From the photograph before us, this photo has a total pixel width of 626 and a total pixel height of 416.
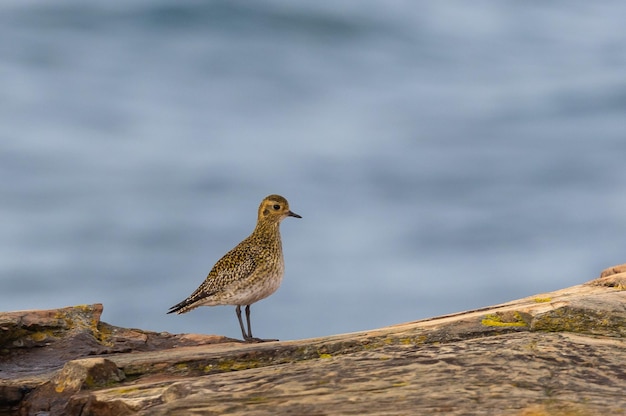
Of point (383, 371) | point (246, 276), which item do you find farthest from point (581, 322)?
point (246, 276)

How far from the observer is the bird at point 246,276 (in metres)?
16.6

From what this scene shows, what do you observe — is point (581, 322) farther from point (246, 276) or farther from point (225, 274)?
point (225, 274)

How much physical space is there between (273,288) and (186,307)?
162 cm

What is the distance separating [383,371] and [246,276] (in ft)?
23.8

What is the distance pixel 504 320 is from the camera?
39.7 ft

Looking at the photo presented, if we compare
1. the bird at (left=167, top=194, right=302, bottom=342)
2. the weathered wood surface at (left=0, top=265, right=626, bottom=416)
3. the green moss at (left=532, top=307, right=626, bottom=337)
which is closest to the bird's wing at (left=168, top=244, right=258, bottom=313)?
the bird at (left=167, top=194, right=302, bottom=342)

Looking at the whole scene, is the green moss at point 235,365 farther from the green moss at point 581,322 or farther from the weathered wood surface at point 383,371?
the green moss at point 581,322

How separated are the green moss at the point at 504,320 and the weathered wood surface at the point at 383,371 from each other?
0.01 meters

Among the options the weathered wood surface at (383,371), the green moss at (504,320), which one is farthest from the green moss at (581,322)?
the green moss at (504,320)

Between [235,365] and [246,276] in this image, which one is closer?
[235,365]

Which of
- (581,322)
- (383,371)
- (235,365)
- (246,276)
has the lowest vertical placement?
(383,371)

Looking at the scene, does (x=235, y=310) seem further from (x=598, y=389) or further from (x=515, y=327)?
(x=598, y=389)

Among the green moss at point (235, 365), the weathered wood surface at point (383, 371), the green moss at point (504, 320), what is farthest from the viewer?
the green moss at point (504, 320)

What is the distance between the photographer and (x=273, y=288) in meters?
17.0
